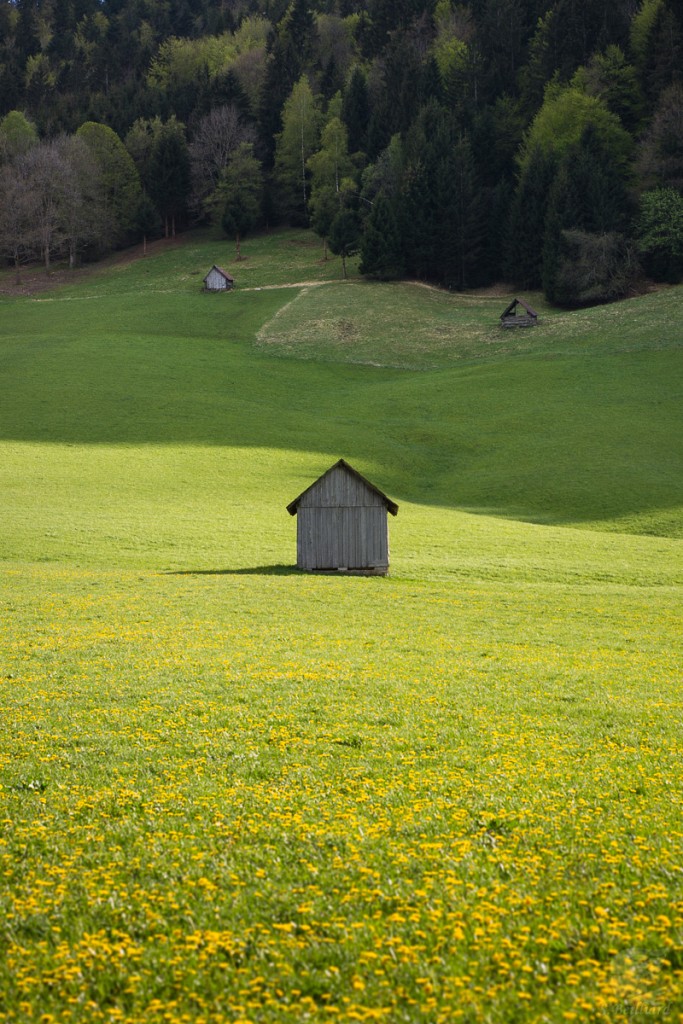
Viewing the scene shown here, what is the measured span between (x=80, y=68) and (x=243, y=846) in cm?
22083

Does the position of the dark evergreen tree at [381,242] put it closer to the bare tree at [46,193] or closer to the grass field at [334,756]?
the bare tree at [46,193]

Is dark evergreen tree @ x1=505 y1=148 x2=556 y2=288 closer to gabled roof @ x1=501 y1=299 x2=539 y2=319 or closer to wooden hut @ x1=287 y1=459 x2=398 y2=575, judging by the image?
gabled roof @ x1=501 y1=299 x2=539 y2=319

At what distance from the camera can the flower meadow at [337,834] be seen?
26.1 feet

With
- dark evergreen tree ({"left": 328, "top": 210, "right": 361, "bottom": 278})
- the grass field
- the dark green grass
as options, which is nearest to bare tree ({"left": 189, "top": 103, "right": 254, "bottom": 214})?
dark evergreen tree ({"left": 328, "top": 210, "right": 361, "bottom": 278})

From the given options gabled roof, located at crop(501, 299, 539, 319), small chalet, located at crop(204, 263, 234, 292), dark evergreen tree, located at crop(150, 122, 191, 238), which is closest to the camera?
gabled roof, located at crop(501, 299, 539, 319)

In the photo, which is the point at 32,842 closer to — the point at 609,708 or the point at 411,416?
the point at 609,708

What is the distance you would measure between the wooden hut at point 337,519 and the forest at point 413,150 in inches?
3105

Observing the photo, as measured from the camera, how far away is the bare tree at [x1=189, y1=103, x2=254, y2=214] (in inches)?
5965

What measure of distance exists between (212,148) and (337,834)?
521 feet

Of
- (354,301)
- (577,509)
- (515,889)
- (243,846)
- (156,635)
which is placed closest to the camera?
(515,889)

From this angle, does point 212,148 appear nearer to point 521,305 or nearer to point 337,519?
point 521,305

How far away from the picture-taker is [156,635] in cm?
2300

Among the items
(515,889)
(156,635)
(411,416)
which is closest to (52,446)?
(411,416)

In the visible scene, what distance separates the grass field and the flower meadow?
0.13 feet
